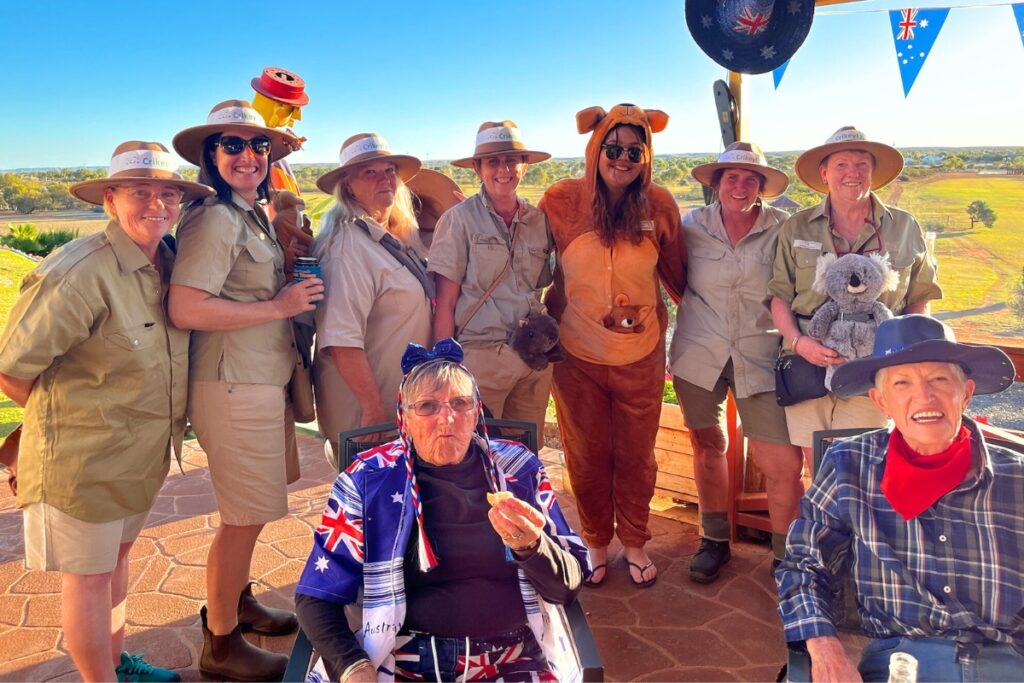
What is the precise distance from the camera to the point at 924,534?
189 cm

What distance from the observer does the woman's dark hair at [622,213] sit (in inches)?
129

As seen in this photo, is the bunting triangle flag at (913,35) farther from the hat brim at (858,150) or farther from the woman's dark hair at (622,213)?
the woman's dark hair at (622,213)

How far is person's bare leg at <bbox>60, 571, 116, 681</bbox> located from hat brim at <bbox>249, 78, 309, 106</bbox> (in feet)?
10.1

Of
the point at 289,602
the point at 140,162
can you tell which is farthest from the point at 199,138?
Result: the point at 289,602

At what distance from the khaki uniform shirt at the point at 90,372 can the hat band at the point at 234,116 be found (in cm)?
55

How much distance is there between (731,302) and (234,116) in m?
2.25

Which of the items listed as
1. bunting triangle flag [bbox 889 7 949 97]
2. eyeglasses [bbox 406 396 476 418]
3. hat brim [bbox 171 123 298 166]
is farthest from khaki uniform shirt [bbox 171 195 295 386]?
bunting triangle flag [bbox 889 7 949 97]

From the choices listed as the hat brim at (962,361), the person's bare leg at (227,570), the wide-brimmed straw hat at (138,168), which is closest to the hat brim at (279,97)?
the wide-brimmed straw hat at (138,168)

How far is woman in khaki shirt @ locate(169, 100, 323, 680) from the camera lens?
2.52m

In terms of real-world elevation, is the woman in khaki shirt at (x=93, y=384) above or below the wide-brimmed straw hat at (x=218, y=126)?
below

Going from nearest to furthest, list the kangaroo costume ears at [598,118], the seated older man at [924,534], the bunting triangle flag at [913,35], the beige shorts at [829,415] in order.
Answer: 1. the seated older man at [924,534]
2. the beige shorts at [829,415]
3. the kangaroo costume ears at [598,118]
4. the bunting triangle flag at [913,35]

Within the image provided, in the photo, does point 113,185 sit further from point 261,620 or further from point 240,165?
point 261,620

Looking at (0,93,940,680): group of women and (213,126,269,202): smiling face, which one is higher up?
(213,126,269,202): smiling face

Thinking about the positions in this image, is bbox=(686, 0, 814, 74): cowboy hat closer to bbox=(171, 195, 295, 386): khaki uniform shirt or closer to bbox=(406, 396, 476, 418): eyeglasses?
bbox=(171, 195, 295, 386): khaki uniform shirt
